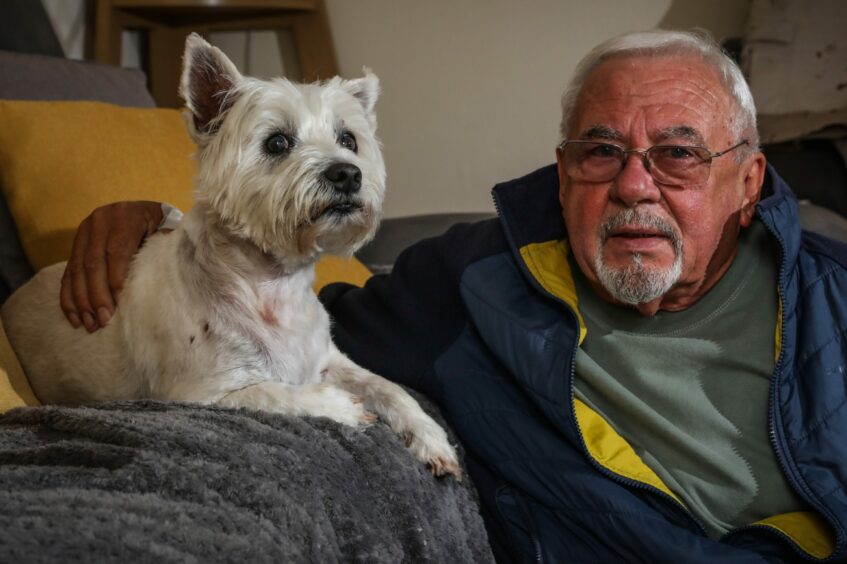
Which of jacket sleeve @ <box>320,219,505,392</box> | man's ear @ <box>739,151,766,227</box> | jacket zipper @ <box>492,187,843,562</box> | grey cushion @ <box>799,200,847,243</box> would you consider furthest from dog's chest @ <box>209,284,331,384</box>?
grey cushion @ <box>799,200,847,243</box>

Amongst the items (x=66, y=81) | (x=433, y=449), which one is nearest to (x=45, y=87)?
(x=66, y=81)

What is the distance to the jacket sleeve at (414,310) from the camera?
5.12 ft

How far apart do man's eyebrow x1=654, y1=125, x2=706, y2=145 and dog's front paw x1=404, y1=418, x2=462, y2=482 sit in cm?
63

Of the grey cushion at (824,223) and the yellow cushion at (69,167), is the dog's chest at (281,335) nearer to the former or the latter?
the yellow cushion at (69,167)

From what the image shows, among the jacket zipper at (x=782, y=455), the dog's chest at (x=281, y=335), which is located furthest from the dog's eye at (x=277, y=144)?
the jacket zipper at (x=782, y=455)

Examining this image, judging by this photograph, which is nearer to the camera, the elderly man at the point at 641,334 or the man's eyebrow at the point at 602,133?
the elderly man at the point at 641,334

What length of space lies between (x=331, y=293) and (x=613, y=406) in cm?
67

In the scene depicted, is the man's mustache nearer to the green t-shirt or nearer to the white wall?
the green t-shirt

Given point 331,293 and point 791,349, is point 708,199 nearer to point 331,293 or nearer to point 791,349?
point 791,349

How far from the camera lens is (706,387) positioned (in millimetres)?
1431

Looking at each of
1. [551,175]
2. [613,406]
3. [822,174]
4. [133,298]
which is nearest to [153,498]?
[133,298]

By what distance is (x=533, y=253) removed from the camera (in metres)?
1.58

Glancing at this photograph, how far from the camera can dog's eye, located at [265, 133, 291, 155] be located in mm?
1489

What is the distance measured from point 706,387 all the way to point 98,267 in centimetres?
109
